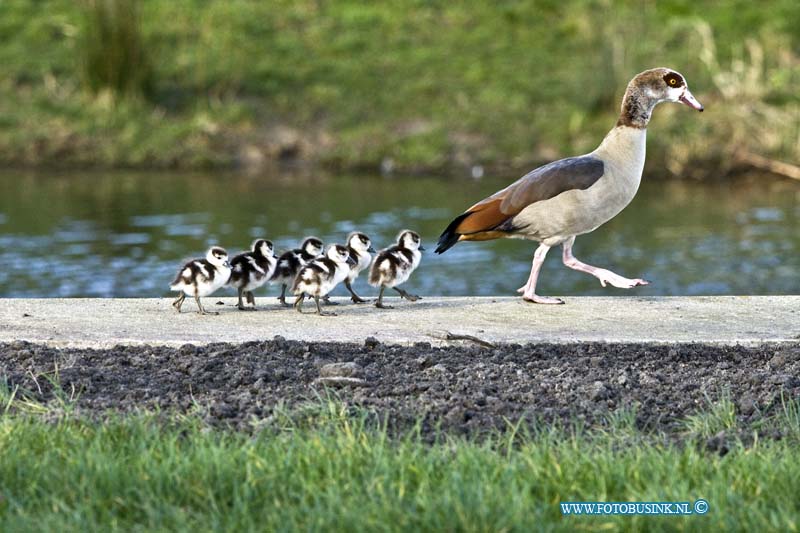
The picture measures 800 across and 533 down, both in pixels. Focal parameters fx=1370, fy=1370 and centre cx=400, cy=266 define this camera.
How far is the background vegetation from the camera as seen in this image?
72.9 feet

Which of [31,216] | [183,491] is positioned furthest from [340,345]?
[31,216]

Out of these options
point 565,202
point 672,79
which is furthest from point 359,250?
point 672,79

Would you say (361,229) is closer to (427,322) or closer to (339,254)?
(339,254)

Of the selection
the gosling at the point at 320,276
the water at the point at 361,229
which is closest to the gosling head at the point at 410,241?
the gosling at the point at 320,276

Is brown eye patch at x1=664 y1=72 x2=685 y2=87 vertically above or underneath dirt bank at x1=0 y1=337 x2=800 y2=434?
above

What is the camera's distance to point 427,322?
26.7 feet

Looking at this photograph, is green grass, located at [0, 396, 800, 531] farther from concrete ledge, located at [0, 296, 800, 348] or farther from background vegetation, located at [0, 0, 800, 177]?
background vegetation, located at [0, 0, 800, 177]

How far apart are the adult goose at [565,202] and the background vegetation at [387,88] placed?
12.6 m

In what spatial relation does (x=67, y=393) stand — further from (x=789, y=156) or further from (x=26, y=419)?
(x=789, y=156)

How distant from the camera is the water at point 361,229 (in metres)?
14.4

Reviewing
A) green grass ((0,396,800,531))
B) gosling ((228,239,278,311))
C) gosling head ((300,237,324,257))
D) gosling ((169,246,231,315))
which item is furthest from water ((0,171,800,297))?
green grass ((0,396,800,531))

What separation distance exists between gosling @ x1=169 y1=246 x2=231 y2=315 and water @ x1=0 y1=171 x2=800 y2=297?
16.6 ft

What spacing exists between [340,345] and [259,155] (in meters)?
15.8

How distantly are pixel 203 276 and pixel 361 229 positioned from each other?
28.3 ft
